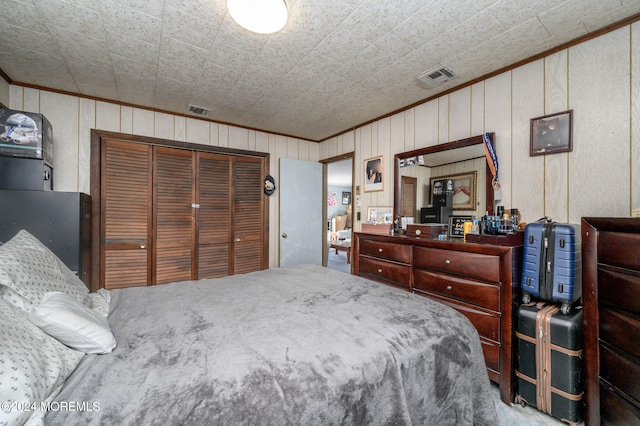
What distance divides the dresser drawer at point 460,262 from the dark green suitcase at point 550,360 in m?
0.30

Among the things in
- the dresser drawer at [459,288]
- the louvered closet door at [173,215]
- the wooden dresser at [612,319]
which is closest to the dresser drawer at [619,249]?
the wooden dresser at [612,319]

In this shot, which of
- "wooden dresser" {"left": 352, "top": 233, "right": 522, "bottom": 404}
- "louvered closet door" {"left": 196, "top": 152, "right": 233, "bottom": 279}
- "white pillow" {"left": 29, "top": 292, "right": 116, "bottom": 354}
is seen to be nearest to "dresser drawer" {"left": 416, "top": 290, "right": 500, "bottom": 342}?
"wooden dresser" {"left": 352, "top": 233, "right": 522, "bottom": 404}

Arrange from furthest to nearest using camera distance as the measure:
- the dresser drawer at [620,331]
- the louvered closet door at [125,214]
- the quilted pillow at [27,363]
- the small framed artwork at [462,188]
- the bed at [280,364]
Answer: the louvered closet door at [125,214] < the small framed artwork at [462,188] < the dresser drawer at [620,331] < the bed at [280,364] < the quilted pillow at [27,363]

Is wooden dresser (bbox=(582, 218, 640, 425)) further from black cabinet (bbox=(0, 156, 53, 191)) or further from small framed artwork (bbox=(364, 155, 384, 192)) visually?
black cabinet (bbox=(0, 156, 53, 191))

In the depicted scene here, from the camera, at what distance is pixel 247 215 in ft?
12.6

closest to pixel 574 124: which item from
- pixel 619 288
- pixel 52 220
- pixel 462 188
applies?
pixel 462 188

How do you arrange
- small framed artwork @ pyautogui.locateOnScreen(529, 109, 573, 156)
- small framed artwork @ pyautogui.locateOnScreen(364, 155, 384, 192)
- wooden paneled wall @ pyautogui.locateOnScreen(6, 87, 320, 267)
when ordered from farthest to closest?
1. small framed artwork @ pyautogui.locateOnScreen(364, 155, 384, 192)
2. wooden paneled wall @ pyautogui.locateOnScreen(6, 87, 320, 267)
3. small framed artwork @ pyautogui.locateOnScreen(529, 109, 573, 156)

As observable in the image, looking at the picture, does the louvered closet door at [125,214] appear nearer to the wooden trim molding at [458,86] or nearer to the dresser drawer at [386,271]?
the wooden trim molding at [458,86]

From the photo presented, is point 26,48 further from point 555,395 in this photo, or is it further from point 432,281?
point 555,395

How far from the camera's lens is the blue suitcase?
5.17 feet

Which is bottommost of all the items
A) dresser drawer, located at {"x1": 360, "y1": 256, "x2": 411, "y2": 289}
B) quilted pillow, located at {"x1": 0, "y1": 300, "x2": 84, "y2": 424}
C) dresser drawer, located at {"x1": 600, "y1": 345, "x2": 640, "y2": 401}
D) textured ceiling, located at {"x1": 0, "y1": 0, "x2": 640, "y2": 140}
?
dresser drawer, located at {"x1": 600, "y1": 345, "x2": 640, "y2": 401}

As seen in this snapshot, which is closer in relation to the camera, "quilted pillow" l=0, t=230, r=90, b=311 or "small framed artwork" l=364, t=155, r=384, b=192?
"quilted pillow" l=0, t=230, r=90, b=311

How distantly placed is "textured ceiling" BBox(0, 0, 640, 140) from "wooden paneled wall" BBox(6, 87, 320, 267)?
0.56ft

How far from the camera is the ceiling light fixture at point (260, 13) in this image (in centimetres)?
143
